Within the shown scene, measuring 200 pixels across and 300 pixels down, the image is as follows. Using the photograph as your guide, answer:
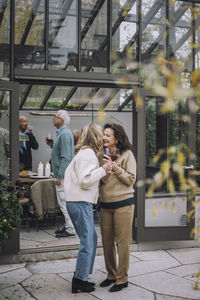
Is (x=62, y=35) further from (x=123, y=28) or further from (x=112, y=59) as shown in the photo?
(x=123, y=28)

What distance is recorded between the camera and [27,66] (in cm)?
508

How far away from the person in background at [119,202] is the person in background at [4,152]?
1.48 metres

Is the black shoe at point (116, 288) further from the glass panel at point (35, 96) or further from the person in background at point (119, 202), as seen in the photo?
the glass panel at point (35, 96)

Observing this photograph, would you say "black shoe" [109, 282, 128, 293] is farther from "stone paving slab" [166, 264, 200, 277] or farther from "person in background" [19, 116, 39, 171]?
"person in background" [19, 116, 39, 171]

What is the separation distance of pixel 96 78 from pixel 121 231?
2293 mm

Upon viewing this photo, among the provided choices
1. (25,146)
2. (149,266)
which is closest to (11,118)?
(149,266)

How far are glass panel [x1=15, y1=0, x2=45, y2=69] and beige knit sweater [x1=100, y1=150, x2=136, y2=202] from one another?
1974 millimetres

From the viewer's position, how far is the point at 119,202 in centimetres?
389

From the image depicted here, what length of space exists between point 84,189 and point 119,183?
36 centimetres

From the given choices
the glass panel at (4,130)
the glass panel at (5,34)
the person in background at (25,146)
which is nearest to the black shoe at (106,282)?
the glass panel at (4,130)

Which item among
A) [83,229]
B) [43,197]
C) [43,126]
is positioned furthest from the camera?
[43,126]

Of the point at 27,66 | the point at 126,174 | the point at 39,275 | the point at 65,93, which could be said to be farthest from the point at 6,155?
the point at 65,93

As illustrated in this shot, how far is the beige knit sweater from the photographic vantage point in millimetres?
3889

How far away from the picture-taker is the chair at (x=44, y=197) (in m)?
6.25
